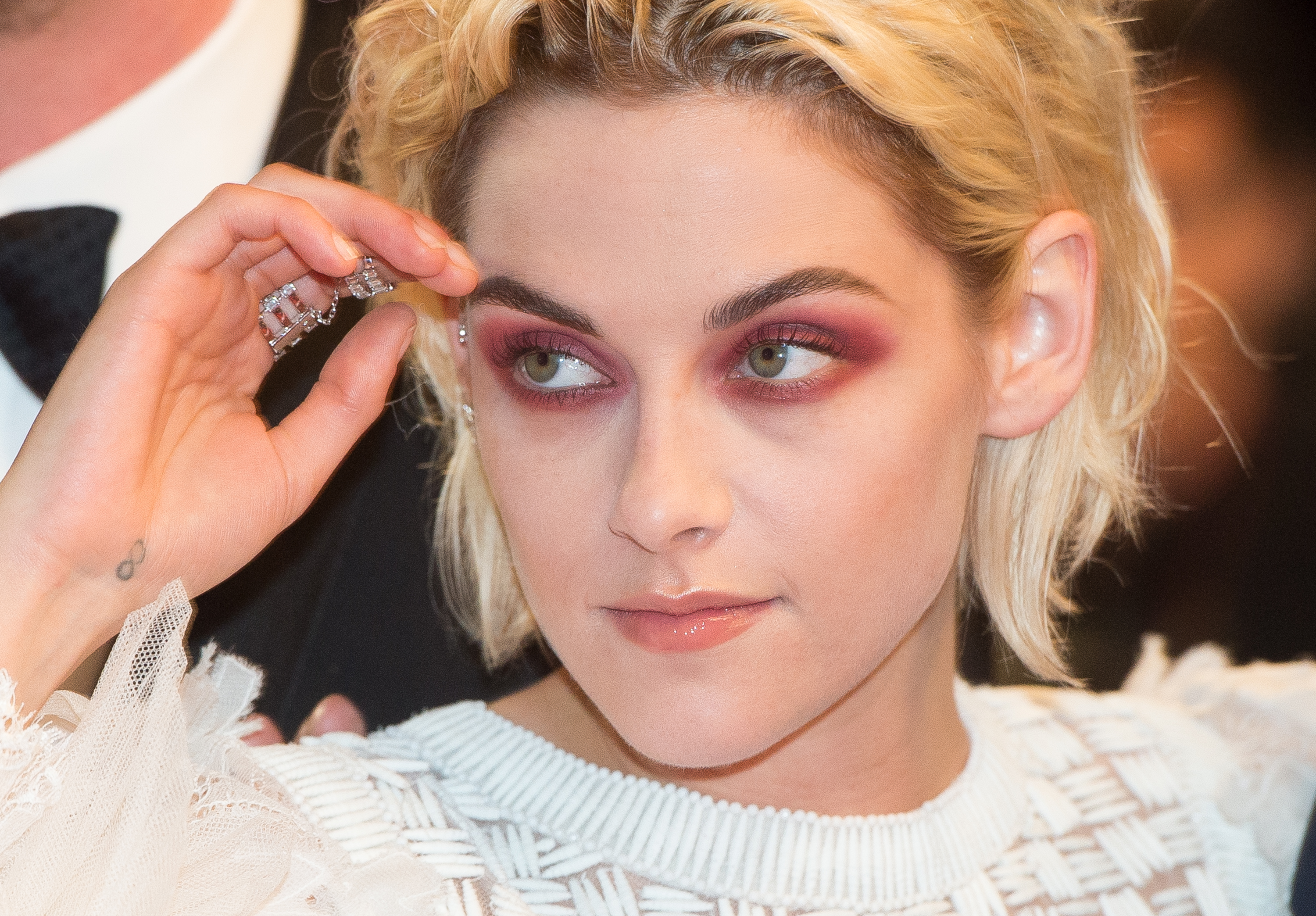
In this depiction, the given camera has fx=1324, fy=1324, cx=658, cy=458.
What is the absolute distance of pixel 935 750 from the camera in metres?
1.55

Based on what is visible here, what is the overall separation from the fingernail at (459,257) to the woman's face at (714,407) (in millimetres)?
33

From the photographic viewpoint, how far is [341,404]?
1.34 meters

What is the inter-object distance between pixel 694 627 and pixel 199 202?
0.68 metres

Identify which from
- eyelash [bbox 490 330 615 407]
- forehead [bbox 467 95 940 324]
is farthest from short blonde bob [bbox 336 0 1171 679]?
eyelash [bbox 490 330 615 407]

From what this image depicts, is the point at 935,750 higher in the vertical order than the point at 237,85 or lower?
lower

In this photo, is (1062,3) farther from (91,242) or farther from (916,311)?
(91,242)

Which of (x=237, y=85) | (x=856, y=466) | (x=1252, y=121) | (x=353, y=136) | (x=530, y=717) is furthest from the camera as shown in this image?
(x=1252, y=121)

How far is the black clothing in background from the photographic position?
1.48m

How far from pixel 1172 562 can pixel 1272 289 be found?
0.42 meters

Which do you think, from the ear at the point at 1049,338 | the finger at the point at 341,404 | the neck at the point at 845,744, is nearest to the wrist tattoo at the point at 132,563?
the finger at the point at 341,404

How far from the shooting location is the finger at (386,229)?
121 cm

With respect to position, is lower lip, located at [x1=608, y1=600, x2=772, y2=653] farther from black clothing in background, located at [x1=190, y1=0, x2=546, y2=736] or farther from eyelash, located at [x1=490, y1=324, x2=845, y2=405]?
black clothing in background, located at [x1=190, y1=0, x2=546, y2=736]

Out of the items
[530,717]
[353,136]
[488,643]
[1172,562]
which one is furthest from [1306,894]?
[353,136]

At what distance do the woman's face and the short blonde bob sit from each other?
0.04 metres
